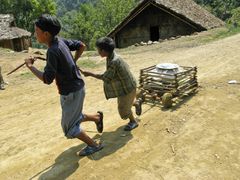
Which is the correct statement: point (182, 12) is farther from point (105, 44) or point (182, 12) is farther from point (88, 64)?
→ point (105, 44)

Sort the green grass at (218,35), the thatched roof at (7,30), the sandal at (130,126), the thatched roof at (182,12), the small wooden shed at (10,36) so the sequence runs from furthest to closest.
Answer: the small wooden shed at (10,36)
the thatched roof at (7,30)
the thatched roof at (182,12)
the green grass at (218,35)
the sandal at (130,126)

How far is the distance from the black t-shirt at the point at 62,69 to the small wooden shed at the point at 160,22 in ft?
55.3

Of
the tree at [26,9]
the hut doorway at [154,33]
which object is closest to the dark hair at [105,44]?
the hut doorway at [154,33]

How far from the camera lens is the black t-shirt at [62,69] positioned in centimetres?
436

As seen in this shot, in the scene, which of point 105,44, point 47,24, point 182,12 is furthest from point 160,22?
point 47,24

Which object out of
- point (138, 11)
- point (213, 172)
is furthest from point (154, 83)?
point (138, 11)

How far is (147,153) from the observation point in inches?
202

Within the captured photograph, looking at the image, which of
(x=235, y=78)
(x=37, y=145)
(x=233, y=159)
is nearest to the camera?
(x=233, y=159)

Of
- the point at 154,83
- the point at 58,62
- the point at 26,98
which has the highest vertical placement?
the point at 58,62

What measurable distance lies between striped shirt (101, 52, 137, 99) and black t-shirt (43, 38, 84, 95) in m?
0.70

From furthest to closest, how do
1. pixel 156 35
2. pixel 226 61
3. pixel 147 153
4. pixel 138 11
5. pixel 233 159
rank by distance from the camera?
pixel 156 35, pixel 138 11, pixel 226 61, pixel 147 153, pixel 233 159

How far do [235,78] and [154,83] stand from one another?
8.48 feet

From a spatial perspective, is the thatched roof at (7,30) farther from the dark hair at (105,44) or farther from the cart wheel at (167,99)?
the dark hair at (105,44)

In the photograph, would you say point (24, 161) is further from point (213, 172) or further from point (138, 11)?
point (138, 11)
